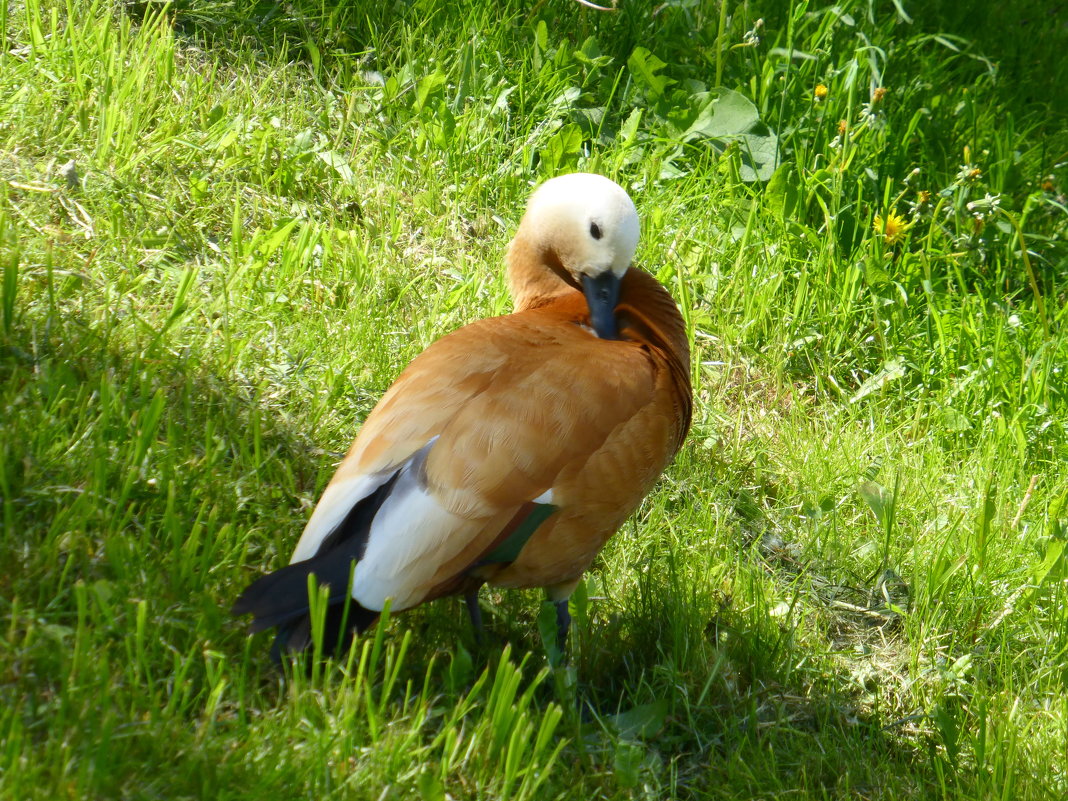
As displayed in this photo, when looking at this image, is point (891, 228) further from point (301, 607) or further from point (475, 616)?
point (301, 607)

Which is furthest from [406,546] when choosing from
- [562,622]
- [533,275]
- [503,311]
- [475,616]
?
[503,311]

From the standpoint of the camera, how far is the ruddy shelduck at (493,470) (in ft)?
8.06

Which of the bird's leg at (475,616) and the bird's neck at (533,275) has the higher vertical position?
the bird's neck at (533,275)

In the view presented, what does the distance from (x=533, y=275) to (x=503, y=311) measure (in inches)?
19.3

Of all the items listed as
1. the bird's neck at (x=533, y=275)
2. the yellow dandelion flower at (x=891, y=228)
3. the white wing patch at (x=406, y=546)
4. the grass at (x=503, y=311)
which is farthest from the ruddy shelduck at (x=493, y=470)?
the yellow dandelion flower at (x=891, y=228)

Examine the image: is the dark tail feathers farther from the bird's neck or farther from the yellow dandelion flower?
the yellow dandelion flower

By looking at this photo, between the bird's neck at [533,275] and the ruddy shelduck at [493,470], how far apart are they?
11.7 inches

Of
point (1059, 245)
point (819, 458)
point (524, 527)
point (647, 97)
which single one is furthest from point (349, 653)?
point (1059, 245)

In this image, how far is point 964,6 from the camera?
596 cm

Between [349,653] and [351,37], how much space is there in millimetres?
3105

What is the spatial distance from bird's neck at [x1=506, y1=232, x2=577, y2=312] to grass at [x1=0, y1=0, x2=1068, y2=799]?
1.28 feet

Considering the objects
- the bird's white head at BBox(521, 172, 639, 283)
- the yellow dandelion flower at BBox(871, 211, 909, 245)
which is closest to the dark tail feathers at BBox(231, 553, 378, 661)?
the bird's white head at BBox(521, 172, 639, 283)

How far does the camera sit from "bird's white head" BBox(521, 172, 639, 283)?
3.13 m

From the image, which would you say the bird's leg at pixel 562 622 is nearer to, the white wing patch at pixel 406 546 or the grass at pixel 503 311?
the grass at pixel 503 311
